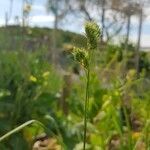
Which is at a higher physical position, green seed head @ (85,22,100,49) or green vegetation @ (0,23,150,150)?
green seed head @ (85,22,100,49)

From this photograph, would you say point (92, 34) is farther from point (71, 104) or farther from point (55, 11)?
point (55, 11)

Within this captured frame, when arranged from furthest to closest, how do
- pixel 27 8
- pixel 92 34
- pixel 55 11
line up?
1. pixel 55 11
2. pixel 27 8
3. pixel 92 34

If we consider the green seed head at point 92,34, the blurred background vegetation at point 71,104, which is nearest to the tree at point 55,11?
the blurred background vegetation at point 71,104

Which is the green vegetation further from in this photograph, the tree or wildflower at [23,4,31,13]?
the tree

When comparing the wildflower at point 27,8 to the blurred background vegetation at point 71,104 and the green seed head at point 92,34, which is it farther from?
the green seed head at point 92,34

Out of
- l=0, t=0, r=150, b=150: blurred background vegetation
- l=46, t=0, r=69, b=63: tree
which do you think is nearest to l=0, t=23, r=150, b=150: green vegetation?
l=0, t=0, r=150, b=150: blurred background vegetation

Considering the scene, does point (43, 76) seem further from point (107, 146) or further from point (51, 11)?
point (51, 11)

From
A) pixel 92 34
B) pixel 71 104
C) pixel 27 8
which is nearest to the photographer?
pixel 92 34

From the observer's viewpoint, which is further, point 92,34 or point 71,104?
point 71,104

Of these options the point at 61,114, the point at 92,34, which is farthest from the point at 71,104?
the point at 92,34

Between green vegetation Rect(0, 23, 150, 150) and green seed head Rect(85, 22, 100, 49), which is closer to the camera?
green seed head Rect(85, 22, 100, 49)

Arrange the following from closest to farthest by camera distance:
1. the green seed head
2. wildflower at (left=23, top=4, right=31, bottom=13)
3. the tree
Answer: the green seed head, wildflower at (left=23, top=4, right=31, bottom=13), the tree

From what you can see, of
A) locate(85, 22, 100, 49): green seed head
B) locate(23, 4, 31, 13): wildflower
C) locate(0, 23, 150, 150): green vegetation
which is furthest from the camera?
locate(23, 4, 31, 13): wildflower

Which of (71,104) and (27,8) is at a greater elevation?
(27,8)
